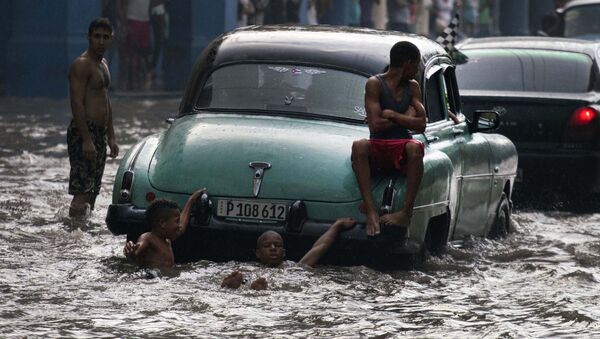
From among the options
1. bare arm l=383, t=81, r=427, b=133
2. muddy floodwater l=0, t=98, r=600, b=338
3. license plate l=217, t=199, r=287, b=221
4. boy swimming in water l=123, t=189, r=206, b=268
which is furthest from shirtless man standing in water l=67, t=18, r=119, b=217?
bare arm l=383, t=81, r=427, b=133

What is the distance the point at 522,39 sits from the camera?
51.0ft

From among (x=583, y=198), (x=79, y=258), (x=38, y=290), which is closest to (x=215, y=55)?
(x=79, y=258)

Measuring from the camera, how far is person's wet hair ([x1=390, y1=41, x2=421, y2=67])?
31.5ft

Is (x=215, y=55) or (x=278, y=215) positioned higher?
(x=215, y=55)

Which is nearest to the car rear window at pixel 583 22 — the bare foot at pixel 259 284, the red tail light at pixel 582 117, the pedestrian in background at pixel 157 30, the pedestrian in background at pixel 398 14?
the pedestrian in background at pixel 157 30

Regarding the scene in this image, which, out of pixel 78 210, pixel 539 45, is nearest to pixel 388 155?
pixel 78 210

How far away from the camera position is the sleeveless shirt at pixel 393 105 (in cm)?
948

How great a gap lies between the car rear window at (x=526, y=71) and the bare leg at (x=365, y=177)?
17.4ft

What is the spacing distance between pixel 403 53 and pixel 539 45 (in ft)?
18.8

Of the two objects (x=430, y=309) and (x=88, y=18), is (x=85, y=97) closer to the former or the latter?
(x=430, y=309)

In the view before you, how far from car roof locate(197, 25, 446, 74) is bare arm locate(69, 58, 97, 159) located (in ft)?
5.31

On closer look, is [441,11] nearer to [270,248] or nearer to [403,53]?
[403,53]

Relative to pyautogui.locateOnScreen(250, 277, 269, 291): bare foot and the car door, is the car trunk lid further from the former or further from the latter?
the car door

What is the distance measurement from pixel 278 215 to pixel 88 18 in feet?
58.1
